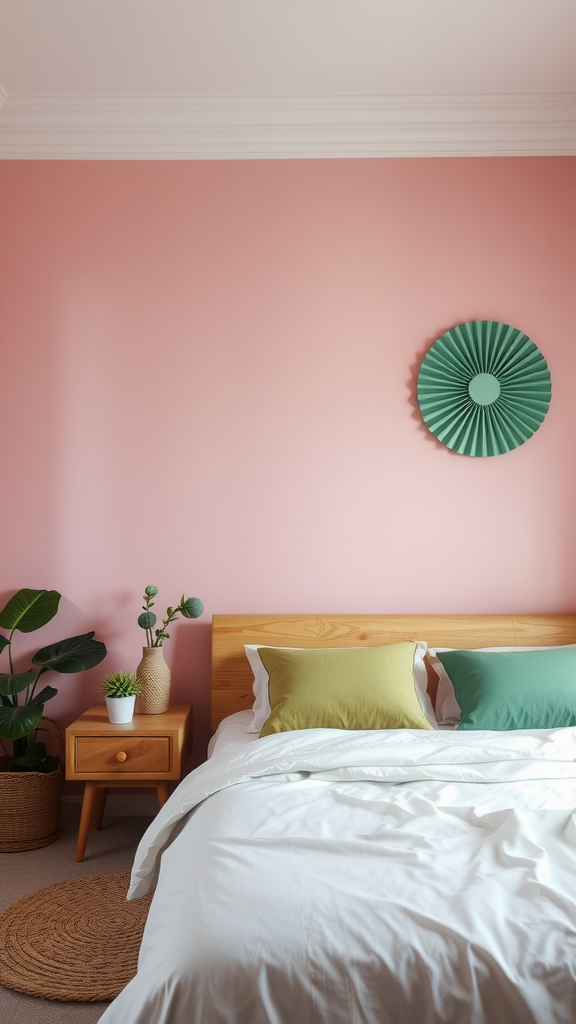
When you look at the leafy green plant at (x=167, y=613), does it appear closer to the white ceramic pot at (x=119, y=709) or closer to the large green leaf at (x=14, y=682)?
the white ceramic pot at (x=119, y=709)

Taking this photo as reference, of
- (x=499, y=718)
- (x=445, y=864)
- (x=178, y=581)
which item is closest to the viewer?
(x=445, y=864)

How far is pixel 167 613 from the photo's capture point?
308cm

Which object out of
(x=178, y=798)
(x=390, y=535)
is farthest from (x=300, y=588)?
(x=178, y=798)

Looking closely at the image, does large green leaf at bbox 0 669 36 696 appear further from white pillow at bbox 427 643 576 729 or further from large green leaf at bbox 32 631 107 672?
white pillow at bbox 427 643 576 729

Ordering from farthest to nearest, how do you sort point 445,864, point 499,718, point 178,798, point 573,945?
point 499,718 → point 178,798 → point 445,864 → point 573,945

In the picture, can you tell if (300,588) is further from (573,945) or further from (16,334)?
(573,945)

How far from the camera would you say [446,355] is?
10.3ft

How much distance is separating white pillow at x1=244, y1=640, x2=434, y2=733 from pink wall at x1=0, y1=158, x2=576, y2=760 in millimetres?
253

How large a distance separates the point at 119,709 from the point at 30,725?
0.32m

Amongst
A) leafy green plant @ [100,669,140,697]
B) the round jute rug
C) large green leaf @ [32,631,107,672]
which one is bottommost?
the round jute rug

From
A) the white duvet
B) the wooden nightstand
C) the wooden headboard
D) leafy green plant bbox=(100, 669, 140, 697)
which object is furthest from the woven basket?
the white duvet

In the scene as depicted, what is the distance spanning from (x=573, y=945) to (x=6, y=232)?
10.4 ft

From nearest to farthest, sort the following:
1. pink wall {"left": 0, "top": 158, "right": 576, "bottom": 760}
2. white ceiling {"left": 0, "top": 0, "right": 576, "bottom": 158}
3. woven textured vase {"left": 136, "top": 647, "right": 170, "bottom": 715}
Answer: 1. white ceiling {"left": 0, "top": 0, "right": 576, "bottom": 158}
2. woven textured vase {"left": 136, "top": 647, "right": 170, "bottom": 715}
3. pink wall {"left": 0, "top": 158, "right": 576, "bottom": 760}

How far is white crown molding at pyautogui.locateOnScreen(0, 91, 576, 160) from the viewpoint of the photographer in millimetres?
3109
